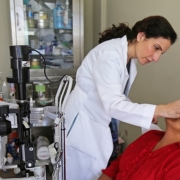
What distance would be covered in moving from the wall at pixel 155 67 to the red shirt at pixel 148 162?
45 cm

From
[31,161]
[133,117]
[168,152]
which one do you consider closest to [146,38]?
[133,117]

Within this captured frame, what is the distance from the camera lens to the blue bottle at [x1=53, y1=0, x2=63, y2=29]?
6.90 ft

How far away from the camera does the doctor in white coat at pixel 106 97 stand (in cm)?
90

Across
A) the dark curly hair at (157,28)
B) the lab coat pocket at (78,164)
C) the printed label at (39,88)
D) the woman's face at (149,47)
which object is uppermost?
the dark curly hair at (157,28)

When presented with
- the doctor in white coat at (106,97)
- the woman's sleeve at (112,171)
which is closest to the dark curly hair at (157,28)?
the doctor in white coat at (106,97)

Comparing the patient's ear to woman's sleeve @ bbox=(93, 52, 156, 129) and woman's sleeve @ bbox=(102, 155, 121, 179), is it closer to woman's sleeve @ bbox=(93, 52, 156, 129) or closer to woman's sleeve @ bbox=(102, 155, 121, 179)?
woman's sleeve @ bbox=(93, 52, 156, 129)

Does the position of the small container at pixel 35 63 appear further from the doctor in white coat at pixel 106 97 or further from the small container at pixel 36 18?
the doctor in white coat at pixel 106 97

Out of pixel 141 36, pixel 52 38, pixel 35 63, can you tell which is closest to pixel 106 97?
pixel 141 36

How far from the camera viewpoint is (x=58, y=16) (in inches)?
83.5

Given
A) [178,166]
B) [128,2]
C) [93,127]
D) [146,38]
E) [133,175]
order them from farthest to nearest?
[128,2], [93,127], [146,38], [133,175], [178,166]

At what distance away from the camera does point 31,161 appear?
813 millimetres

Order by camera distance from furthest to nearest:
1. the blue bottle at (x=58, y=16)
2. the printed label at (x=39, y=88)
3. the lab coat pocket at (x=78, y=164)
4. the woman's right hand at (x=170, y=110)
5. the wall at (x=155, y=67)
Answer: the blue bottle at (x=58, y=16)
the printed label at (x=39, y=88)
the wall at (x=155, y=67)
the lab coat pocket at (x=78, y=164)
the woman's right hand at (x=170, y=110)

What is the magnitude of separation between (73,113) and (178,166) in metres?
0.60

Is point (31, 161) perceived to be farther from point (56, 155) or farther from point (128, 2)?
point (128, 2)
